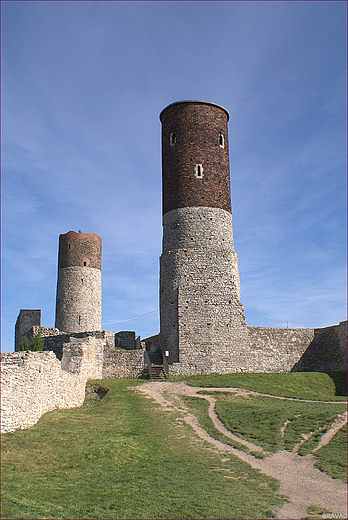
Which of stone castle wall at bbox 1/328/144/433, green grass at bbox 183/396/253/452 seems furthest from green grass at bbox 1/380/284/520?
green grass at bbox 183/396/253/452

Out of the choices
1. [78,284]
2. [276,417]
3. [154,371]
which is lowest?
[276,417]

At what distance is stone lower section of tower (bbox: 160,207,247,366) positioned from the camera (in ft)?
87.2

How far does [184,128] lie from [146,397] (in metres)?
19.1

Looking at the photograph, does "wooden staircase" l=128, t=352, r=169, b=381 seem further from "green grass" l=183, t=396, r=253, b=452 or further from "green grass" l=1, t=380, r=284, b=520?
"green grass" l=1, t=380, r=284, b=520

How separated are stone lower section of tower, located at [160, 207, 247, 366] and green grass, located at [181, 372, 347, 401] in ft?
7.12

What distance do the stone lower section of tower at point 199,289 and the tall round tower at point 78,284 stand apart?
13340 millimetres

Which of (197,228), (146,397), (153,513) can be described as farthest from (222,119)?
(153,513)

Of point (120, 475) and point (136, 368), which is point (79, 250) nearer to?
point (136, 368)

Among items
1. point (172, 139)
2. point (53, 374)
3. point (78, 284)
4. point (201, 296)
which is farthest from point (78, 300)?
point (53, 374)

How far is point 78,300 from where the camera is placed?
39625mm

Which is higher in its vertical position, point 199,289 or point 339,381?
point 199,289

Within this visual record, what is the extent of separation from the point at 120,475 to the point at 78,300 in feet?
101

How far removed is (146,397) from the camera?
1920 centimetres

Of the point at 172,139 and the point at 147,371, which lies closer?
the point at 147,371
